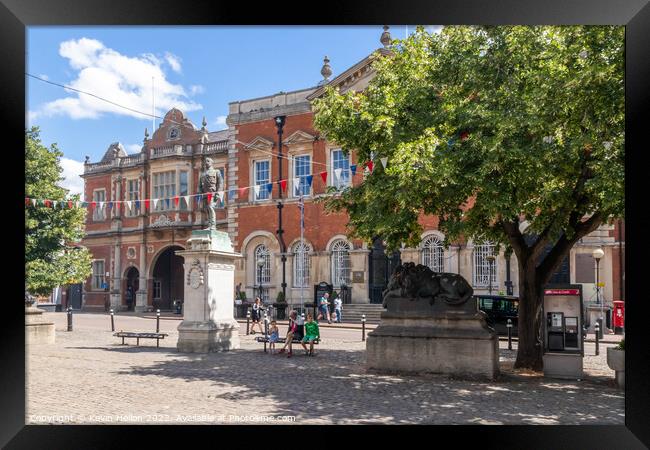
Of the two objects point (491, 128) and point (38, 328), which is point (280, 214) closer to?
point (38, 328)

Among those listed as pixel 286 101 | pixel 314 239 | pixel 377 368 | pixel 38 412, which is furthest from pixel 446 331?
pixel 286 101

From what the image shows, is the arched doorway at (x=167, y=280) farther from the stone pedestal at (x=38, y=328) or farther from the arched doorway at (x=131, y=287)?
the stone pedestal at (x=38, y=328)

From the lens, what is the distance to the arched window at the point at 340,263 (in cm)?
3175

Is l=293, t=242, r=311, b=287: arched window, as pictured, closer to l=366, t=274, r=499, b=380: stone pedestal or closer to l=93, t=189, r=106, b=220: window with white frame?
l=93, t=189, r=106, b=220: window with white frame

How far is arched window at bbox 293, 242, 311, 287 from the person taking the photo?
1281 inches

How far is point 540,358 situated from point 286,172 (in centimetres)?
2166

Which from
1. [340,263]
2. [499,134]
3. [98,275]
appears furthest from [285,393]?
[98,275]

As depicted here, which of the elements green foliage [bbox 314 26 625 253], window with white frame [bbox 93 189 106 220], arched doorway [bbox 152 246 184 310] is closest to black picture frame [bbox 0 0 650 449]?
green foliage [bbox 314 26 625 253]

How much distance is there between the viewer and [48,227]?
66.5 feet

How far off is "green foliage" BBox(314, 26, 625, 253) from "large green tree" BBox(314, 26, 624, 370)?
1.0 inches

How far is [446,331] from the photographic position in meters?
12.6

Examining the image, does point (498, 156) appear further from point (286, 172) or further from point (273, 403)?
point (286, 172)

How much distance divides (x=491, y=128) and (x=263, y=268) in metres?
23.8
